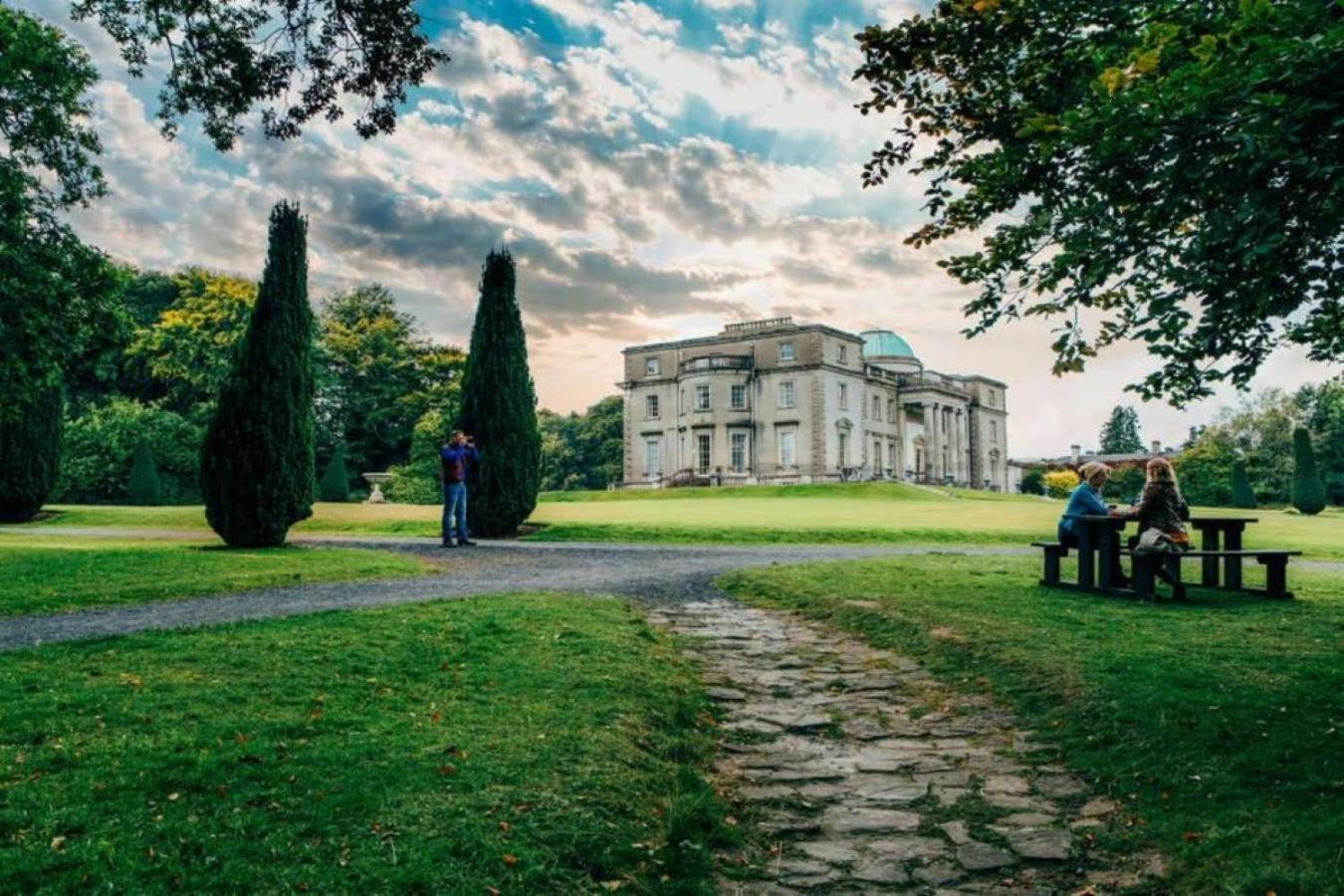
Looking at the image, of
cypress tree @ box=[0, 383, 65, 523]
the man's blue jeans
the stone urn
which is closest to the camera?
the man's blue jeans

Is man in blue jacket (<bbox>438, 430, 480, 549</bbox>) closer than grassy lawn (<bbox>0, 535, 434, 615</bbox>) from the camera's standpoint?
No

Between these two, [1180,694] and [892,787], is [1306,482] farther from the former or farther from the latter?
[892,787]

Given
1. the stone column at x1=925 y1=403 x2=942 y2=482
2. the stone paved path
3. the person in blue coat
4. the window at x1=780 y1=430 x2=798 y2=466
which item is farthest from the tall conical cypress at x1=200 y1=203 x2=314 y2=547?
the stone column at x1=925 y1=403 x2=942 y2=482

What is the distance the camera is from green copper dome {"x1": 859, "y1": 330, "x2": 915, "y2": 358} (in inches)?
3027

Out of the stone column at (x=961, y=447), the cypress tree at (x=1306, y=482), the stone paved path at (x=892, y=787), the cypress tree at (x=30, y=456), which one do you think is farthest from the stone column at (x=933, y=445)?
the stone paved path at (x=892, y=787)

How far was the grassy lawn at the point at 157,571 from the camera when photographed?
10.4m

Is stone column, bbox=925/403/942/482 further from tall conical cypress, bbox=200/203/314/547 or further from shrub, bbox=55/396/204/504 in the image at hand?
tall conical cypress, bbox=200/203/314/547

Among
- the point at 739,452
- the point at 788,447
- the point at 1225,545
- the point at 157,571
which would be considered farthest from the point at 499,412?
the point at 739,452

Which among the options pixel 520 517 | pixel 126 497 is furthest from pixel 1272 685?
pixel 126 497

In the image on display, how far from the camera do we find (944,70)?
834 centimetres

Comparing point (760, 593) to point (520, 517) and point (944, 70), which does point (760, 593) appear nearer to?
point (944, 70)

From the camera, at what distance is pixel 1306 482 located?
4219 cm

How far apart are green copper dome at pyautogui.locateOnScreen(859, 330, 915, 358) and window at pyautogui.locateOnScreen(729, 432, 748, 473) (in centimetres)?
1806

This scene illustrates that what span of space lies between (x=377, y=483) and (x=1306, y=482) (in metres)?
43.1
